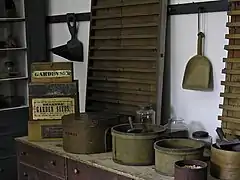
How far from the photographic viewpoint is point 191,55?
2.81 metres

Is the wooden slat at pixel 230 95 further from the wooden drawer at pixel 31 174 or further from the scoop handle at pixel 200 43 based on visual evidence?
the wooden drawer at pixel 31 174

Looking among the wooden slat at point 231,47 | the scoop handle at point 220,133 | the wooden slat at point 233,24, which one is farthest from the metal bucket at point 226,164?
the wooden slat at point 233,24

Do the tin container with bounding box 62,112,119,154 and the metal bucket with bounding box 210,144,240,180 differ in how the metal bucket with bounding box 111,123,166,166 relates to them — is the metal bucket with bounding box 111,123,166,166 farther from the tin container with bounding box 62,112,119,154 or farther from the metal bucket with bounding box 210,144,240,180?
the metal bucket with bounding box 210,144,240,180

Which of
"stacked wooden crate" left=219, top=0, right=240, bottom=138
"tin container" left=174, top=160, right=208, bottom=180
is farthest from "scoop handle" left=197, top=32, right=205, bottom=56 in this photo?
"tin container" left=174, top=160, right=208, bottom=180

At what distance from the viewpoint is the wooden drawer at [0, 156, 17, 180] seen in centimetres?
388

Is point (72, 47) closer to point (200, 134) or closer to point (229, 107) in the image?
point (200, 134)

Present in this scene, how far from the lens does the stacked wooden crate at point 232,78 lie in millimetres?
2453

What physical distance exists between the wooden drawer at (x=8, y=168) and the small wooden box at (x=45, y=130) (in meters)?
1.02

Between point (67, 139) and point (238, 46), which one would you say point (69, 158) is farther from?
point (238, 46)

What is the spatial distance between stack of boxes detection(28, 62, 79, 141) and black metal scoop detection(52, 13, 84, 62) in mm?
585

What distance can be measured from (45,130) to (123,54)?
0.70 m

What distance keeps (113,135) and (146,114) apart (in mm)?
428

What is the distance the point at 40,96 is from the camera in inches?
117

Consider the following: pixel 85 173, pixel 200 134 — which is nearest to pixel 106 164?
pixel 85 173
